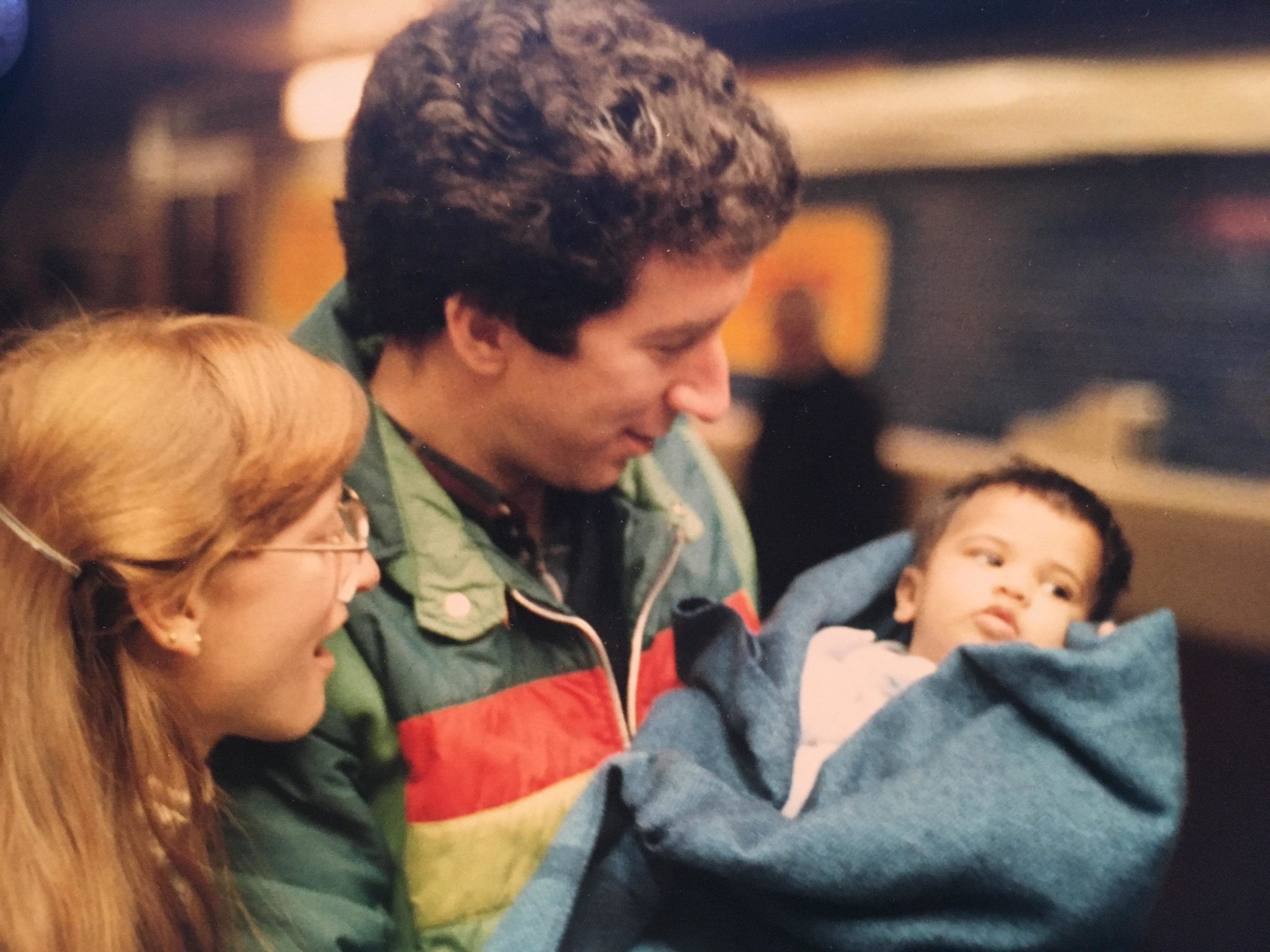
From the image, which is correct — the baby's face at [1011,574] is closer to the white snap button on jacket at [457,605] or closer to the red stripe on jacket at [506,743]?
the red stripe on jacket at [506,743]

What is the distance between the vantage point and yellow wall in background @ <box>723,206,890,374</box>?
1085 mm

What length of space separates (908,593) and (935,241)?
40 centimetres

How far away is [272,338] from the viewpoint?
95cm

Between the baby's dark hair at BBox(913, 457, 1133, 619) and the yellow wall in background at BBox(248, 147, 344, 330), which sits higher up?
the yellow wall in background at BBox(248, 147, 344, 330)

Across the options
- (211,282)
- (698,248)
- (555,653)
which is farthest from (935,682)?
(211,282)

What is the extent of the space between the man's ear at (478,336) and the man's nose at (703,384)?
7.5 inches

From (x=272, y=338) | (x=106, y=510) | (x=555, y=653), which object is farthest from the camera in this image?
(x=555, y=653)

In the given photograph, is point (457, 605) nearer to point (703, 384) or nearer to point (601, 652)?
point (601, 652)

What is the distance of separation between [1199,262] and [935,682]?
521mm

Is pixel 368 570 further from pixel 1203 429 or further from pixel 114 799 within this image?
pixel 1203 429

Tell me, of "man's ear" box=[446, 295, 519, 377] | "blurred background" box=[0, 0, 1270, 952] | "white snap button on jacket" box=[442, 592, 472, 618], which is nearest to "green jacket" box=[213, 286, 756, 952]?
"white snap button on jacket" box=[442, 592, 472, 618]

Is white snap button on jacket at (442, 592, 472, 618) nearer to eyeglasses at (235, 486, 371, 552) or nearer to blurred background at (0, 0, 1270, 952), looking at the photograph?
eyeglasses at (235, 486, 371, 552)

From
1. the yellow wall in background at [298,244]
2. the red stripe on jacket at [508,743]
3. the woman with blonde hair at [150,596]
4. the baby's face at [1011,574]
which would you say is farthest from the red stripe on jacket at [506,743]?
the yellow wall in background at [298,244]

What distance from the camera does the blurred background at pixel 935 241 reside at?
103 cm
